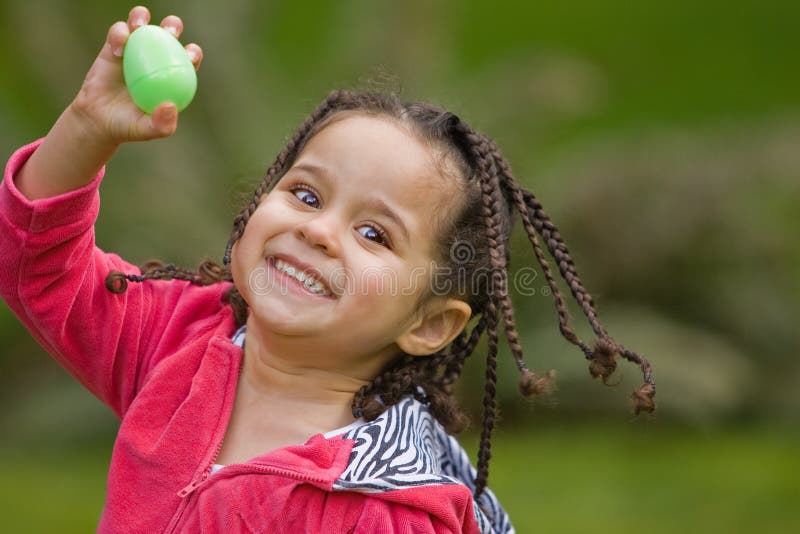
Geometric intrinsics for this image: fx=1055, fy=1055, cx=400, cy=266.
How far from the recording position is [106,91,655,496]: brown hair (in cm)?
248

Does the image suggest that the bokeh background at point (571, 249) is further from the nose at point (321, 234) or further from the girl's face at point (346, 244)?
the nose at point (321, 234)

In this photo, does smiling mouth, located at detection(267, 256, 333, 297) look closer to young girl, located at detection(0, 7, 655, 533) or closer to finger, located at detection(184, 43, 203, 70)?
young girl, located at detection(0, 7, 655, 533)

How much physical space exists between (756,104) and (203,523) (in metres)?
6.90

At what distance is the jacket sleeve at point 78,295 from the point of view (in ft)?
7.34

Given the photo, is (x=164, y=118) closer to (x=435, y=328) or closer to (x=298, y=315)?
(x=298, y=315)

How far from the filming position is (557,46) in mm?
8719

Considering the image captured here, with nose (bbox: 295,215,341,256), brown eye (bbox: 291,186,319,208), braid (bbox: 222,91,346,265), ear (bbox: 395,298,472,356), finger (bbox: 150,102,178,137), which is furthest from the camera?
braid (bbox: 222,91,346,265)

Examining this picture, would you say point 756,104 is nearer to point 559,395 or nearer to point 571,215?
point 571,215

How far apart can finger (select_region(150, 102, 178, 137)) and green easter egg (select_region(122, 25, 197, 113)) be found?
0.12ft

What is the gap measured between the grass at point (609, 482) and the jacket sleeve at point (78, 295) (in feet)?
6.59

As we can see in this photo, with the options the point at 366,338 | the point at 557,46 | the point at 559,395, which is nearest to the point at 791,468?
the point at 559,395

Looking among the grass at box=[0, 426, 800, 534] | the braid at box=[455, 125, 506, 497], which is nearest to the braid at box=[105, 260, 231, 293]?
Answer: the braid at box=[455, 125, 506, 497]

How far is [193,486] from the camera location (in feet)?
7.54

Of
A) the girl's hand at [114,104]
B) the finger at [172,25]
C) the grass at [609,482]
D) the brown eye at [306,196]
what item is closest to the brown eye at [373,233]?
the brown eye at [306,196]
